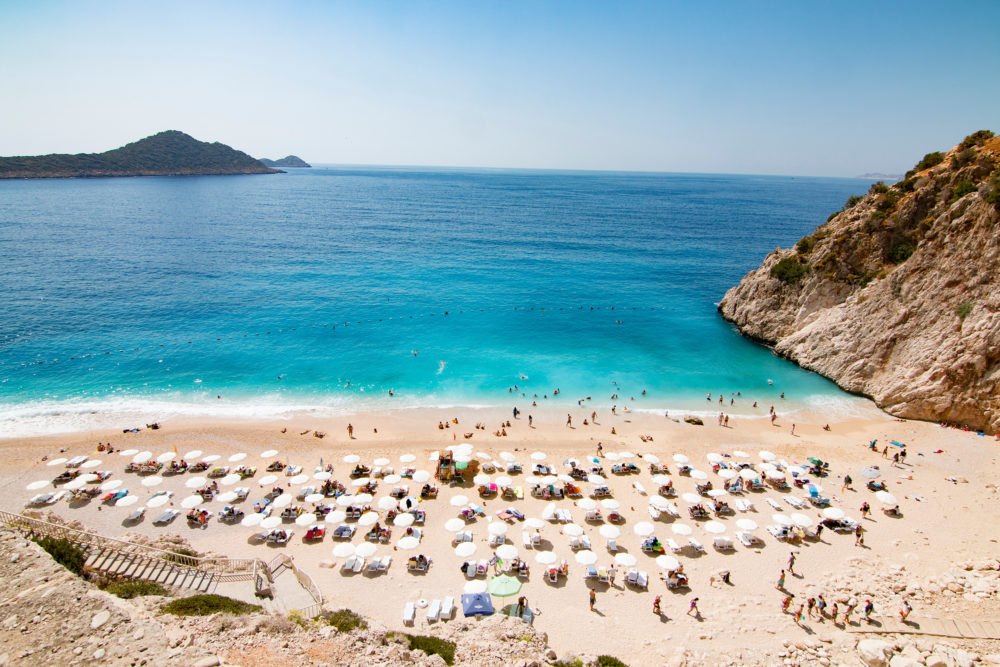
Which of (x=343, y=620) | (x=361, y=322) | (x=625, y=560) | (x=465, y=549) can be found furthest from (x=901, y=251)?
(x=361, y=322)

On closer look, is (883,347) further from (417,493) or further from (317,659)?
(317,659)

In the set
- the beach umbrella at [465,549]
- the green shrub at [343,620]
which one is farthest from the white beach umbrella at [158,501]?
the beach umbrella at [465,549]

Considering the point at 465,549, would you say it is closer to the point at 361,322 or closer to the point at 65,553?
the point at 65,553

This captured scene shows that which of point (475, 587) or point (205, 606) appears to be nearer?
point (205, 606)

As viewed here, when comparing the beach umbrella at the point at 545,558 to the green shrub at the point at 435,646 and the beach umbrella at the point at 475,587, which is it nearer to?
the beach umbrella at the point at 475,587

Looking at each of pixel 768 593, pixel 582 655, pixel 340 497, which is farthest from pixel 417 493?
pixel 768 593

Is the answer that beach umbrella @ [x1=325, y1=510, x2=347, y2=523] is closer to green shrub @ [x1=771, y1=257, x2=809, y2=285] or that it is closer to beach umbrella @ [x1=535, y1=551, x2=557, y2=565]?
beach umbrella @ [x1=535, y1=551, x2=557, y2=565]
